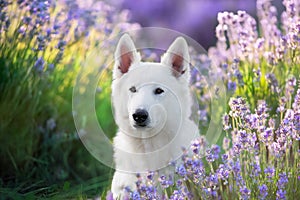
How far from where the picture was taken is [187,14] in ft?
23.2

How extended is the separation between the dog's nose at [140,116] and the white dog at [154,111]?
123mm

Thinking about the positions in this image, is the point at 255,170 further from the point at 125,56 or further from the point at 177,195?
the point at 125,56

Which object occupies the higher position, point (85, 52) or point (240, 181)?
point (85, 52)

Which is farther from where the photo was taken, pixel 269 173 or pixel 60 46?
pixel 60 46

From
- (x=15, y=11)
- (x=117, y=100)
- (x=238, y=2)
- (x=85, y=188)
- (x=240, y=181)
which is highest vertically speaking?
(x=238, y=2)

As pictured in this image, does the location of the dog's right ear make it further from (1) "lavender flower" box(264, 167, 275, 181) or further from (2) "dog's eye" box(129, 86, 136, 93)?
(1) "lavender flower" box(264, 167, 275, 181)

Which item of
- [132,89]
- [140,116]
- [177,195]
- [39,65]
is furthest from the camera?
[39,65]

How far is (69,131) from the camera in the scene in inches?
178

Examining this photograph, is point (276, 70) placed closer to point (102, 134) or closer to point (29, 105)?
point (102, 134)

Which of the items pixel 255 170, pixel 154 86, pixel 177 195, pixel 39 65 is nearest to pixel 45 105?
pixel 39 65

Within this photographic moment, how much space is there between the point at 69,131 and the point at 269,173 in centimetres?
206

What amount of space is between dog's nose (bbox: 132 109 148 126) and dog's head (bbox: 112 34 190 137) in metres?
0.11

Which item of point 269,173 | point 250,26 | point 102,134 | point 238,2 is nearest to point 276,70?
point 250,26

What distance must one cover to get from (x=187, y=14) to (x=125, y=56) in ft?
12.1
